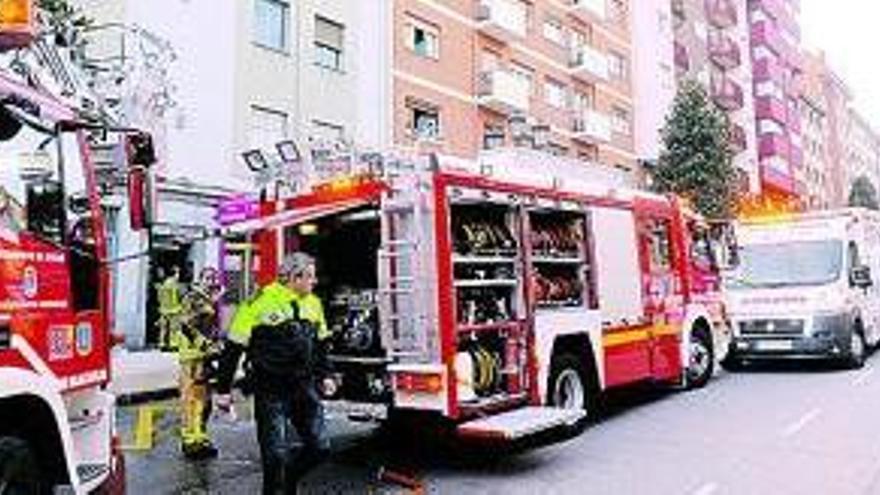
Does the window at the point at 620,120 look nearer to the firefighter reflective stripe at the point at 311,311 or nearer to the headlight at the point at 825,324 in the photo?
the headlight at the point at 825,324

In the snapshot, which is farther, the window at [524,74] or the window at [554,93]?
the window at [554,93]

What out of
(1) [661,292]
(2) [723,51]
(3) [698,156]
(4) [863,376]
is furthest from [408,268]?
(2) [723,51]

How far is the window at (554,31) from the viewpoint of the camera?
4094cm

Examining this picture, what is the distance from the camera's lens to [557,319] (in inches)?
415

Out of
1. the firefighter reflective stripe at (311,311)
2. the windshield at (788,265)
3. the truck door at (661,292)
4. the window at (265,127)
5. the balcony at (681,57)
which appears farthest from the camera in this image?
the balcony at (681,57)

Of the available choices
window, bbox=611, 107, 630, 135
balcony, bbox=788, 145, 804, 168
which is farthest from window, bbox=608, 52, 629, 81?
balcony, bbox=788, 145, 804, 168

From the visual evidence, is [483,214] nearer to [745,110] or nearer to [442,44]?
[442,44]

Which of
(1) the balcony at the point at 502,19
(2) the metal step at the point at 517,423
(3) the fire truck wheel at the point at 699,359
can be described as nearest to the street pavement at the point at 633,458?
(2) the metal step at the point at 517,423

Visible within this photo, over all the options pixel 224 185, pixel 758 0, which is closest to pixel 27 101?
pixel 224 185

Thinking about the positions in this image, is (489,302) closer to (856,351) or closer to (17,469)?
(17,469)

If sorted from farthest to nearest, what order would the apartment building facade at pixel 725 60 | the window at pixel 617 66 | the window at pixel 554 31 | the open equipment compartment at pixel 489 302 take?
the apartment building facade at pixel 725 60 → the window at pixel 617 66 → the window at pixel 554 31 → the open equipment compartment at pixel 489 302

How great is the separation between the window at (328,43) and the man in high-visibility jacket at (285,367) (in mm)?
21247

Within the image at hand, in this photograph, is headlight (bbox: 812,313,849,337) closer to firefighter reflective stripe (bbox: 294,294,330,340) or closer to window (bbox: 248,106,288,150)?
firefighter reflective stripe (bbox: 294,294,330,340)

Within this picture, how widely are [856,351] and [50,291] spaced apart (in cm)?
1399
